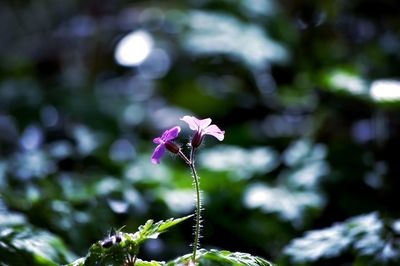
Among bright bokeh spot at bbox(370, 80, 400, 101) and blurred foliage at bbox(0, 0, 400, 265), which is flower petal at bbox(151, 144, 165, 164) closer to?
blurred foliage at bbox(0, 0, 400, 265)

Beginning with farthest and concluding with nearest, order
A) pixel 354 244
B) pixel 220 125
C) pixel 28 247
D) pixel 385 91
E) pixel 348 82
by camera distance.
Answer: pixel 220 125 → pixel 348 82 → pixel 385 91 → pixel 354 244 → pixel 28 247

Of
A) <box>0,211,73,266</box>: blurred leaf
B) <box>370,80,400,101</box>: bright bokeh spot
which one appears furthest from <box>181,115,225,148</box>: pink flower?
<box>370,80,400,101</box>: bright bokeh spot

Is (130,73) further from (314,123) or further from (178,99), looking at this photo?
(314,123)

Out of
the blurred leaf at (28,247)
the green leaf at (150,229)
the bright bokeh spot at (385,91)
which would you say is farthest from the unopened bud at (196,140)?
the bright bokeh spot at (385,91)

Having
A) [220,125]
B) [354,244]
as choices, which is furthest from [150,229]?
[220,125]

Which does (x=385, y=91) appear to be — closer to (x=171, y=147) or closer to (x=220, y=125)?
(x=171, y=147)
